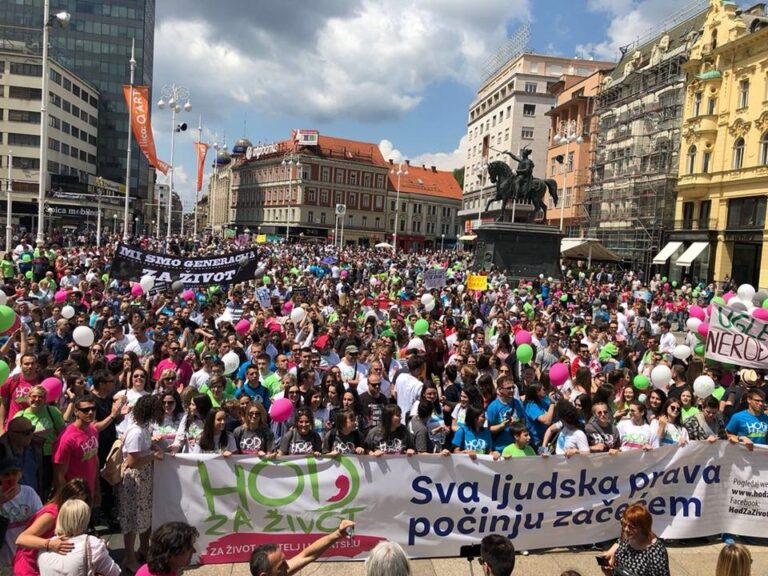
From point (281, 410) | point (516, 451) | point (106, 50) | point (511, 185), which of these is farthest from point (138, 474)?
point (106, 50)

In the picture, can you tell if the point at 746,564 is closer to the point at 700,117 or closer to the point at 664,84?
the point at 700,117

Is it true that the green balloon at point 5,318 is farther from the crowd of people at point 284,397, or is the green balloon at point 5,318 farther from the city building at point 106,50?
the city building at point 106,50

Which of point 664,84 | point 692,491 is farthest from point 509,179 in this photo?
point 692,491

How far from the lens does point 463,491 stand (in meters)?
5.42

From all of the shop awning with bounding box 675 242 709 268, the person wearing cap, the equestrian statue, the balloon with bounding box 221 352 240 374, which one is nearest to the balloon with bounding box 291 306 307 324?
the balloon with bounding box 221 352 240 374

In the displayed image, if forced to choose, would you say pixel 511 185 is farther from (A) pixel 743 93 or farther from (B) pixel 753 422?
(B) pixel 753 422

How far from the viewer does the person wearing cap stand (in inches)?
151

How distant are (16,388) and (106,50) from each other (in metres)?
96.8

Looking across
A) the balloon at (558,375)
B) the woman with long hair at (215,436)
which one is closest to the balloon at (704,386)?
the balloon at (558,375)

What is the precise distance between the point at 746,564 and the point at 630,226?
44.9 m

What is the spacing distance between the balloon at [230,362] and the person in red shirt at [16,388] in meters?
2.25

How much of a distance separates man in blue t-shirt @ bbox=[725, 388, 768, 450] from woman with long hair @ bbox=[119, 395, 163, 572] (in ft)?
18.4

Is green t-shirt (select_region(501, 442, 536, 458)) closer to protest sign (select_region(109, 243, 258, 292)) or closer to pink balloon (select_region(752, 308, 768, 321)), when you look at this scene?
pink balloon (select_region(752, 308, 768, 321))

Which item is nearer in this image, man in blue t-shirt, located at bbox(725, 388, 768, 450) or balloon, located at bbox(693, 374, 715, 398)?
man in blue t-shirt, located at bbox(725, 388, 768, 450)
